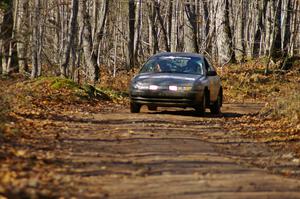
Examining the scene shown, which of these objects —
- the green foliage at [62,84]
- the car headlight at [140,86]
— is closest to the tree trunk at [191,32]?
the green foliage at [62,84]

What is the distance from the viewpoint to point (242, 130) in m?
14.2

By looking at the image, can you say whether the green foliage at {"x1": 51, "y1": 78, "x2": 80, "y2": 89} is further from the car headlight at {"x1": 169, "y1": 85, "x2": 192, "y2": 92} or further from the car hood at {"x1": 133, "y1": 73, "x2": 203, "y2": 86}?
the car headlight at {"x1": 169, "y1": 85, "x2": 192, "y2": 92}

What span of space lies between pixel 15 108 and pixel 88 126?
1992 millimetres

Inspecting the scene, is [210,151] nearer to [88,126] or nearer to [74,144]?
[74,144]

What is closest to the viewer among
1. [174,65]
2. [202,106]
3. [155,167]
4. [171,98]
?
[155,167]

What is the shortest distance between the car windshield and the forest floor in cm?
112

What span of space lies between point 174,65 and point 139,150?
7.26 meters

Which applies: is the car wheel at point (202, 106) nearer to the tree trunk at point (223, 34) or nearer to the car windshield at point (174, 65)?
the car windshield at point (174, 65)

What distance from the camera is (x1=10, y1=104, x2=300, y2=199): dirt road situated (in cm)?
742

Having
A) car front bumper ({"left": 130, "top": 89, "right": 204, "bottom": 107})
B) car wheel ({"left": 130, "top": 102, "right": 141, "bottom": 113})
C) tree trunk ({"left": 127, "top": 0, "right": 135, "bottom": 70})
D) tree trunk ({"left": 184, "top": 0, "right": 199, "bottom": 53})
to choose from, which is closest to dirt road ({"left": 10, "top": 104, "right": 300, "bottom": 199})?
car front bumper ({"left": 130, "top": 89, "right": 204, "bottom": 107})

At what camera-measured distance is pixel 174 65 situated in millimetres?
17125

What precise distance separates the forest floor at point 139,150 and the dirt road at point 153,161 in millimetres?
12

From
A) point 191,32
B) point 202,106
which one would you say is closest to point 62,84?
point 202,106

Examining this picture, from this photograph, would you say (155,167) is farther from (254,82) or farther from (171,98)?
(254,82)
